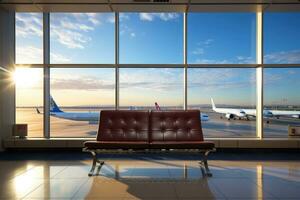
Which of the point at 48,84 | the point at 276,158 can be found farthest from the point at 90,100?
the point at 276,158

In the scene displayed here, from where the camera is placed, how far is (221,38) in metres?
6.29

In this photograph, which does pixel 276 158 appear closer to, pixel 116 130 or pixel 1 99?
pixel 116 130

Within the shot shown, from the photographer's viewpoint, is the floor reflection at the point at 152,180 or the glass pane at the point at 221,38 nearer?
the floor reflection at the point at 152,180

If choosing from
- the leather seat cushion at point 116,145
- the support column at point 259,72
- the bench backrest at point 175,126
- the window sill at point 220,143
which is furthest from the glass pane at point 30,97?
the support column at point 259,72

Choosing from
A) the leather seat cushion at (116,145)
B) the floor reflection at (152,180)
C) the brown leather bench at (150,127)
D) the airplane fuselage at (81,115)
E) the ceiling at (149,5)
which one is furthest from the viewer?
the airplane fuselage at (81,115)

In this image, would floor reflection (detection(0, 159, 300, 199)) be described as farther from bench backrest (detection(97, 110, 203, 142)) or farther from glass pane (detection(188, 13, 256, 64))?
glass pane (detection(188, 13, 256, 64))

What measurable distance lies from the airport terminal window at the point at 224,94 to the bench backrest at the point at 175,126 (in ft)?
5.75

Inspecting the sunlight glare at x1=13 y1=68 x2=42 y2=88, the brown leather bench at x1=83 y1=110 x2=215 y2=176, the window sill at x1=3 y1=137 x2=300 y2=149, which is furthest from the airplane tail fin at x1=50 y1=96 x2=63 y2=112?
the brown leather bench at x1=83 y1=110 x2=215 y2=176

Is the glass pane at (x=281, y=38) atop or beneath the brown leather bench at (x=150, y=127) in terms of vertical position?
atop

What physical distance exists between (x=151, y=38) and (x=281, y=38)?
275 cm

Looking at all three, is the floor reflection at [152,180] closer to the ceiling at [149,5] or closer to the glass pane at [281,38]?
the glass pane at [281,38]

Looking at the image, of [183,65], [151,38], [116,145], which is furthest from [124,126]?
[151,38]

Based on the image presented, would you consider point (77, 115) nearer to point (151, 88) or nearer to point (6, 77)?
point (6, 77)

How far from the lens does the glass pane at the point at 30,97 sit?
6121 mm
